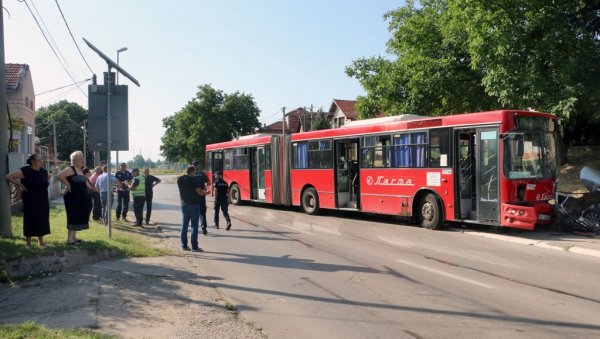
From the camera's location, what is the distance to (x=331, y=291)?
22.9 feet

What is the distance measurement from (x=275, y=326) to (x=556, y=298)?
12.4ft

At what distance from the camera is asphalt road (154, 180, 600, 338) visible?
214 inches

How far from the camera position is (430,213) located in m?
13.5

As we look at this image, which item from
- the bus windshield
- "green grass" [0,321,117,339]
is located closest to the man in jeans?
"green grass" [0,321,117,339]

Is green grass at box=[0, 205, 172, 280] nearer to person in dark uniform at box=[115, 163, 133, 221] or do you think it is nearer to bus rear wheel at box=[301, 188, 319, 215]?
person in dark uniform at box=[115, 163, 133, 221]

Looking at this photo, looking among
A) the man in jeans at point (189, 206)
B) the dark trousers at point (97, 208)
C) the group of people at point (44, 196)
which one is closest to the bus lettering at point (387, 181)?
the man in jeans at point (189, 206)

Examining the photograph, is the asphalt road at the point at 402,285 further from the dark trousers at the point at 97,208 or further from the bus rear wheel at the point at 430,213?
the dark trousers at the point at 97,208

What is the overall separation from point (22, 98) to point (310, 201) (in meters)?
21.9

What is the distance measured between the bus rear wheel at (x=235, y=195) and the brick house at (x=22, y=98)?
1305 cm

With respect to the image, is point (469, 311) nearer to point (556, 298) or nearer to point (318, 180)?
point (556, 298)

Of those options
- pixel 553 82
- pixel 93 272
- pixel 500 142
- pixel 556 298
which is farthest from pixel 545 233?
pixel 93 272

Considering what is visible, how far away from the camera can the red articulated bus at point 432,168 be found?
1173cm

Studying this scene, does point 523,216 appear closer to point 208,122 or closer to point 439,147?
point 439,147

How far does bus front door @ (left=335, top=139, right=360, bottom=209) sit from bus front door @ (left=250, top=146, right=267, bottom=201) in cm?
457
